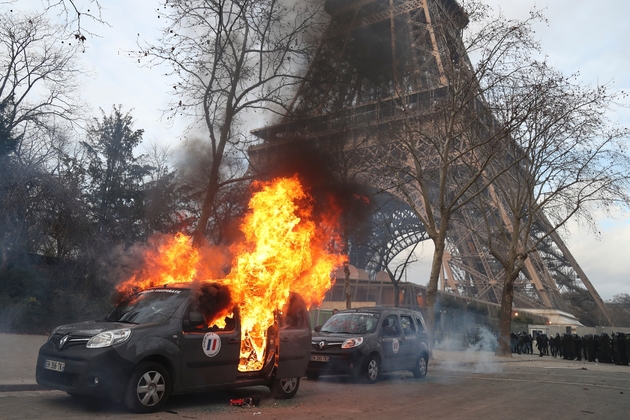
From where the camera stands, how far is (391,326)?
39.0 ft

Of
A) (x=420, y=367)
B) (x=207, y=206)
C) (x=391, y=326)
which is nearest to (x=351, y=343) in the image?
(x=391, y=326)

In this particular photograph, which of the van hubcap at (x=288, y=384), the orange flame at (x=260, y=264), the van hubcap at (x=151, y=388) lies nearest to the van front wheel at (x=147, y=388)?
the van hubcap at (x=151, y=388)

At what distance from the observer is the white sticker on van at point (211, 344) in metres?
6.93

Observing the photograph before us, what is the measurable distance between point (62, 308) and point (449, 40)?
17098 millimetres

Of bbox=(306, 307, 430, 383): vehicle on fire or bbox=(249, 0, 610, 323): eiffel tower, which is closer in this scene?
bbox=(306, 307, 430, 383): vehicle on fire

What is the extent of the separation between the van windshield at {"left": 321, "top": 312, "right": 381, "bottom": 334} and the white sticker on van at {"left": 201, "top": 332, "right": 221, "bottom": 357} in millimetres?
5027

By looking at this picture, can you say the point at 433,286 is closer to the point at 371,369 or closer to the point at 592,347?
the point at 371,369

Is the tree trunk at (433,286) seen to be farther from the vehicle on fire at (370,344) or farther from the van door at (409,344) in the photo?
the van door at (409,344)

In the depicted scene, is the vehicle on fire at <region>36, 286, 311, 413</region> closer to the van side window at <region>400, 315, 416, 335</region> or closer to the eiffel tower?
the van side window at <region>400, 315, 416, 335</region>

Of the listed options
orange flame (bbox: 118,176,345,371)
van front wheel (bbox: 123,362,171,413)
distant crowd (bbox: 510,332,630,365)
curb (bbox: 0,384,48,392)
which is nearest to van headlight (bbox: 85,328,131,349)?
van front wheel (bbox: 123,362,171,413)

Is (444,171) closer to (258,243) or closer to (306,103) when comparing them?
(306,103)

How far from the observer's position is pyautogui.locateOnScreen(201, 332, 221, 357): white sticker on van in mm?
6930

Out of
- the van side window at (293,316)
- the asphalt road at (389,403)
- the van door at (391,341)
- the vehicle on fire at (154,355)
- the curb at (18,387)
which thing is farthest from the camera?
the van door at (391,341)

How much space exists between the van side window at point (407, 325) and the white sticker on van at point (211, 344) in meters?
6.27
